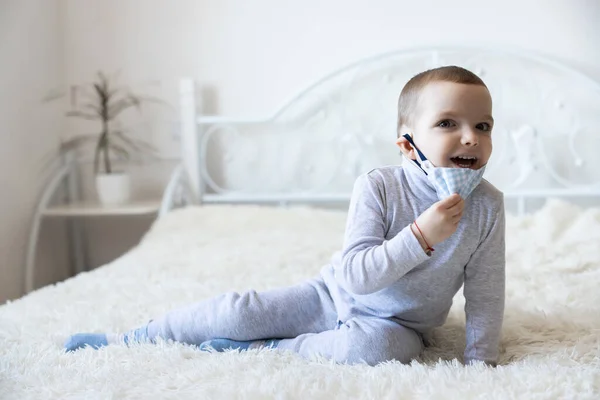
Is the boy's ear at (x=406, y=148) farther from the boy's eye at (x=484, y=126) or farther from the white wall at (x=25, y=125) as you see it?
the white wall at (x=25, y=125)

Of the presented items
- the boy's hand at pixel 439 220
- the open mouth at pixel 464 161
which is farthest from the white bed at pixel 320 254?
the open mouth at pixel 464 161

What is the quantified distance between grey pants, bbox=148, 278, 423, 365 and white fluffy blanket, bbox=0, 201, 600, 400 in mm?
44

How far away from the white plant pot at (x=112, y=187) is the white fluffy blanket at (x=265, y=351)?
0.27 meters

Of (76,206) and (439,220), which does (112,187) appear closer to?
(76,206)

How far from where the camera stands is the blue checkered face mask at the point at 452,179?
932mm

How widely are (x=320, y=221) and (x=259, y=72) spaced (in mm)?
660

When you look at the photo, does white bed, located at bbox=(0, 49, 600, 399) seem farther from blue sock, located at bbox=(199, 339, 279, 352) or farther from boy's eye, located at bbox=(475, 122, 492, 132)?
boy's eye, located at bbox=(475, 122, 492, 132)

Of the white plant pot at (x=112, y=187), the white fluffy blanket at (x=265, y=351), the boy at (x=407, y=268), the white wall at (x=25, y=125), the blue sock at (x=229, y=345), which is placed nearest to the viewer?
the white fluffy blanket at (x=265, y=351)

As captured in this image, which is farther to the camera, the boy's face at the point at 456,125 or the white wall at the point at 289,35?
the white wall at the point at 289,35

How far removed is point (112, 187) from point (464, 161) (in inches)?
65.1

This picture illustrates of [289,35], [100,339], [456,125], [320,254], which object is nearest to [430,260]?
[456,125]

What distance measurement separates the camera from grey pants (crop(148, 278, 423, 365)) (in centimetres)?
98

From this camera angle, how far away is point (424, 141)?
0.97 metres

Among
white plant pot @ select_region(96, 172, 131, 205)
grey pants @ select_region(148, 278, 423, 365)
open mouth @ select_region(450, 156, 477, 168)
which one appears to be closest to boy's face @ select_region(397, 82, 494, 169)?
open mouth @ select_region(450, 156, 477, 168)
